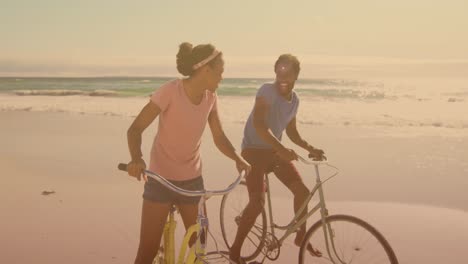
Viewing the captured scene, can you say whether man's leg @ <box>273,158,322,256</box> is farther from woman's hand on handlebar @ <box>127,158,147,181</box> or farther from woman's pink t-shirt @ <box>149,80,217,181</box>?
woman's hand on handlebar @ <box>127,158,147,181</box>

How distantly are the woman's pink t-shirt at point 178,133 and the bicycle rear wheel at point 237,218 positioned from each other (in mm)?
1988

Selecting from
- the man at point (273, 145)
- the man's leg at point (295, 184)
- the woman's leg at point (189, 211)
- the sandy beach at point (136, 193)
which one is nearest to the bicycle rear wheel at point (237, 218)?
the sandy beach at point (136, 193)

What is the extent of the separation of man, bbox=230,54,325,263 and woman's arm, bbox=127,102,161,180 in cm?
142

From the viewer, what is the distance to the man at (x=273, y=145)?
4703 mm

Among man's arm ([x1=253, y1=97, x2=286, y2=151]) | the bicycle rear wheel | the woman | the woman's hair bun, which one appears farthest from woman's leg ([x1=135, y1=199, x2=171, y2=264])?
the bicycle rear wheel

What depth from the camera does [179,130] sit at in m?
3.58

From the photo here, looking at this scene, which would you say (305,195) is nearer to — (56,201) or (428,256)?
(428,256)

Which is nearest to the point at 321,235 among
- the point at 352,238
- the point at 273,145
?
the point at 352,238

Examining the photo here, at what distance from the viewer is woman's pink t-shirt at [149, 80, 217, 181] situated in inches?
138

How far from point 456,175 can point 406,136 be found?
17.8 feet

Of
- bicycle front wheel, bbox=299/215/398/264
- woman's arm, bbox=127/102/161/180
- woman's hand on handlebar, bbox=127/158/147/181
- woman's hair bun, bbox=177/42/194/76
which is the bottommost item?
bicycle front wheel, bbox=299/215/398/264

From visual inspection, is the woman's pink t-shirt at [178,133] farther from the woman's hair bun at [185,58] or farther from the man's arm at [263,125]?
the man's arm at [263,125]

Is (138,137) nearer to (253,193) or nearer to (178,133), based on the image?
(178,133)

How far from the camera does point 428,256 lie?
A: 5758 millimetres
